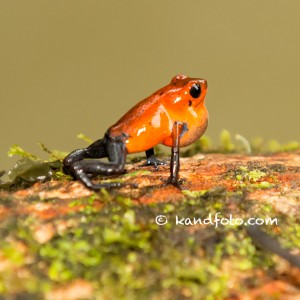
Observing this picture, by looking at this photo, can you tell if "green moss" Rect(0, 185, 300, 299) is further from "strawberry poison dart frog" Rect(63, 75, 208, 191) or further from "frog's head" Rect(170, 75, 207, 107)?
"frog's head" Rect(170, 75, 207, 107)

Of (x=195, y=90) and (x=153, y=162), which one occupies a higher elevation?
(x=195, y=90)

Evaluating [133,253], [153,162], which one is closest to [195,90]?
[153,162]

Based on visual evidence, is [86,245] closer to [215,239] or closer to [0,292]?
[0,292]

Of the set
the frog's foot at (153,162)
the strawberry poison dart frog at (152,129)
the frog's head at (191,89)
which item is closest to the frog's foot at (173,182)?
the strawberry poison dart frog at (152,129)

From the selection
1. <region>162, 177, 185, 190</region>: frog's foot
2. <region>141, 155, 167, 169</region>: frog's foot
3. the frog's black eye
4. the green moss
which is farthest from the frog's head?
the green moss

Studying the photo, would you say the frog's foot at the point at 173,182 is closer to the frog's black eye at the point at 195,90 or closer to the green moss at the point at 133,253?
the green moss at the point at 133,253

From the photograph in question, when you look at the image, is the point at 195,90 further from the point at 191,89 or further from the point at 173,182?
the point at 173,182

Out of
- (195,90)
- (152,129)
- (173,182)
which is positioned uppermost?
(195,90)

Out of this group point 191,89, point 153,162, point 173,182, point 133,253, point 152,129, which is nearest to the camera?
point 133,253
